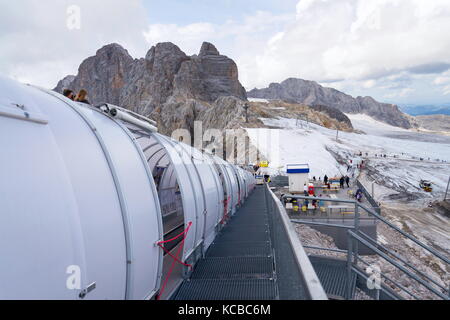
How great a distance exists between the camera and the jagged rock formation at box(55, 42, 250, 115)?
10688cm

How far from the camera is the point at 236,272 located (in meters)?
5.18

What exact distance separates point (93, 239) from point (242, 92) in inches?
4980

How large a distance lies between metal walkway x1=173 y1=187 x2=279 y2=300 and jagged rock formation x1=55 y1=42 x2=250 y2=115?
89339mm

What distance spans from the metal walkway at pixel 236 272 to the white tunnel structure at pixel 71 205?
1.22 m

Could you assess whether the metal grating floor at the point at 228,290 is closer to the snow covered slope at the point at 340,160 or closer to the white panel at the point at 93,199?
the white panel at the point at 93,199

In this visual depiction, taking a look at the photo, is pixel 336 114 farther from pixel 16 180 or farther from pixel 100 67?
pixel 16 180

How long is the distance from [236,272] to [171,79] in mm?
113485

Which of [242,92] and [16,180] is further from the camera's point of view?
[242,92]

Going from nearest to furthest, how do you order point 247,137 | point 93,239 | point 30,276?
1. point 30,276
2. point 93,239
3. point 247,137

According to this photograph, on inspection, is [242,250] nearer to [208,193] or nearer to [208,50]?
[208,193]

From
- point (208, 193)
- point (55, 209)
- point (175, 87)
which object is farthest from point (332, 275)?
point (175, 87)

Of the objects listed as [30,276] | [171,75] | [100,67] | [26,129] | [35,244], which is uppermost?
[100,67]
